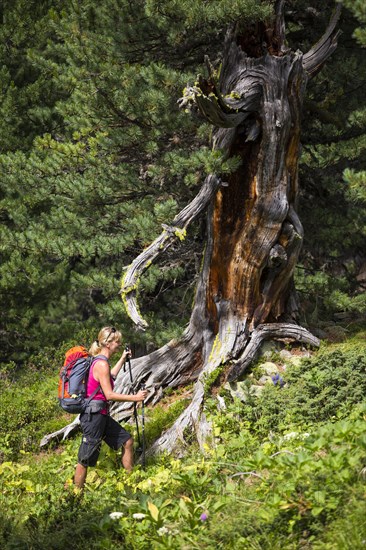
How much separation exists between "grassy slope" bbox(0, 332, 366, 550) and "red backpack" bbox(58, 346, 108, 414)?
712 mm

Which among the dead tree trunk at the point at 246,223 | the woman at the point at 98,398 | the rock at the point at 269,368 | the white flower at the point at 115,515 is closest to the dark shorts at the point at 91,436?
the woman at the point at 98,398

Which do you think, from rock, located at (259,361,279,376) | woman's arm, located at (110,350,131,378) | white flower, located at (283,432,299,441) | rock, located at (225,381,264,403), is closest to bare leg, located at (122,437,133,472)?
woman's arm, located at (110,350,131,378)

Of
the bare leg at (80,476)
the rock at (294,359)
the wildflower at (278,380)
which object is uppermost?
the rock at (294,359)

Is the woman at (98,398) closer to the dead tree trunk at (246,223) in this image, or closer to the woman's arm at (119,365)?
the woman's arm at (119,365)

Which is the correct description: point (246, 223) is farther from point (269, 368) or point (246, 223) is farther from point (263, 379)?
point (263, 379)

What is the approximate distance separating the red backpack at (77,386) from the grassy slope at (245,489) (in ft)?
2.33

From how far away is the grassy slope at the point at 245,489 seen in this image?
4.31 m

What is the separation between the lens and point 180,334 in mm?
10594

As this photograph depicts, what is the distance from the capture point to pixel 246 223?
9594 mm

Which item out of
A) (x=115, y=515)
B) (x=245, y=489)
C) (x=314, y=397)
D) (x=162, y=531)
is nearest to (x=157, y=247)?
(x=314, y=397)

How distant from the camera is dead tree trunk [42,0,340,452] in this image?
9109mm

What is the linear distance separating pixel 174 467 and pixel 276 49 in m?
5.90

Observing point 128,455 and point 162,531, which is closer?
point 162,531

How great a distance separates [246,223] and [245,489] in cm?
512
